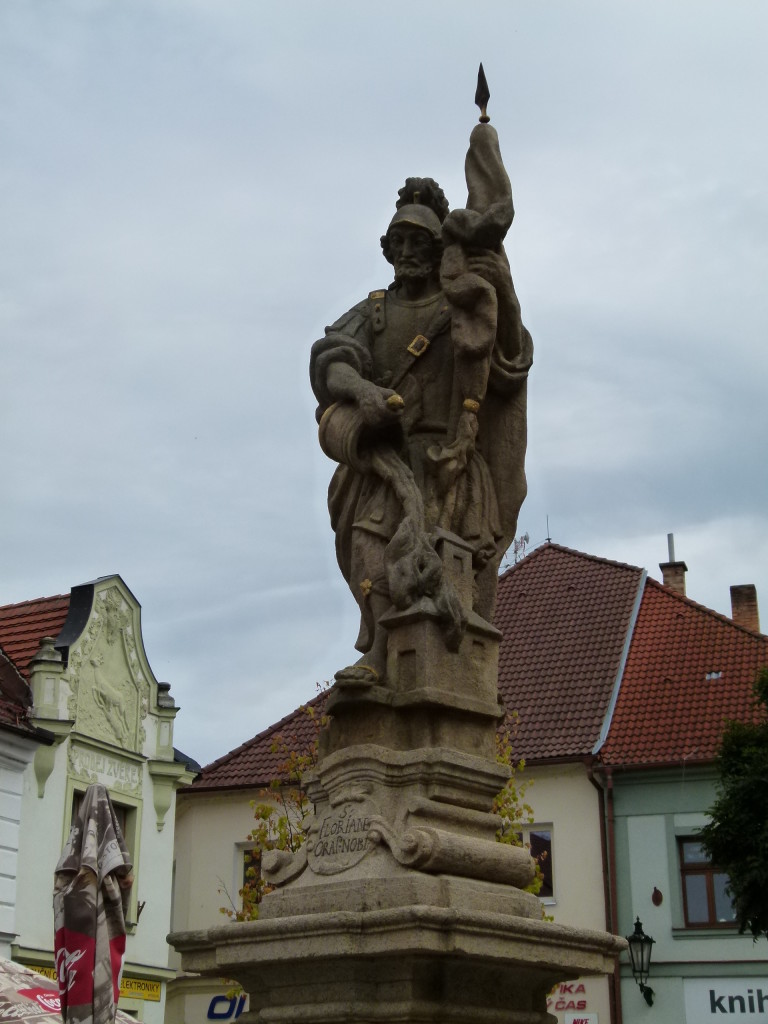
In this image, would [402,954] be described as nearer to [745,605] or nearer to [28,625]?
[28,625]

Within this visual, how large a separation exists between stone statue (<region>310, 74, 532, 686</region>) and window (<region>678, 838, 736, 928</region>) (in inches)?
570

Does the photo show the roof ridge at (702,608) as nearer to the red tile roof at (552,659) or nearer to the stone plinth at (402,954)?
the red tile roof at (552,659)

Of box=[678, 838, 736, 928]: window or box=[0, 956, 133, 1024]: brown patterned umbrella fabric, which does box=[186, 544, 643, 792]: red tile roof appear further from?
box=[0, 956, 133, 1024]: brown patterned umbrella fabric

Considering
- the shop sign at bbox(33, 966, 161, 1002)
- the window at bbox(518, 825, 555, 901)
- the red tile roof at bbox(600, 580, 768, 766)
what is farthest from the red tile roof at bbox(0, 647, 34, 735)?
the red tile roof at bbox(600, 580, 768, 766)

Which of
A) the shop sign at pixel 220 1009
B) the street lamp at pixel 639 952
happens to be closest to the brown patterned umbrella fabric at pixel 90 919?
the street lamp at pixel 639 952

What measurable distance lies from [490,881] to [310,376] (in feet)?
8.17

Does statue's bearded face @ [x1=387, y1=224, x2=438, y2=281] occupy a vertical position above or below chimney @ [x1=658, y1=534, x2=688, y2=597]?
below

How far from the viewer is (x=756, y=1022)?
19.0m

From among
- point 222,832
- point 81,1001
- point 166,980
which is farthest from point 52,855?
point 81,1001

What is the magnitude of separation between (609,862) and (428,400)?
15.2 metres

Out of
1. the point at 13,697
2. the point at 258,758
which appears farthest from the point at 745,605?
the point at 13,697

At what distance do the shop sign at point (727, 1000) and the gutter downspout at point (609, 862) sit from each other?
928 mm

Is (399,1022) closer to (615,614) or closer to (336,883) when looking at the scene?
(336,883)

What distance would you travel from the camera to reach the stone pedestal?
4.91 meters
